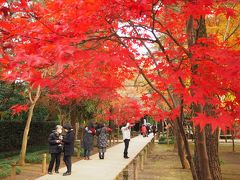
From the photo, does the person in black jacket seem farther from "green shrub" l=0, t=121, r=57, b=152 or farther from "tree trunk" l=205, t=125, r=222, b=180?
"green shrub" l=0, t=121, r=57, b=152

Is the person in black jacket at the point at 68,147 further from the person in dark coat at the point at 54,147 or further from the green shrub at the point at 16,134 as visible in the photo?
the green shrub at the point at 16,134

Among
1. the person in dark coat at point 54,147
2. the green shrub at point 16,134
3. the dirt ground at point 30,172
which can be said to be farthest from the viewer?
the green shrub at point 16,134

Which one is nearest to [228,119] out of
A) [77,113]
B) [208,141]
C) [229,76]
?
[229,76]

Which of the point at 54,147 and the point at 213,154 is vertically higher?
the point at 54,147

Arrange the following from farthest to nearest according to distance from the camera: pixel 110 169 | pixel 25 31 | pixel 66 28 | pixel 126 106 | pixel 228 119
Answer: pixel 126 106 < pixel 110 169 < pixel 25 31 < pixel 66 28 < pixel 228 119

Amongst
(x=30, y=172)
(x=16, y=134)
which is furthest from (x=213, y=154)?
(x=16, y=134)

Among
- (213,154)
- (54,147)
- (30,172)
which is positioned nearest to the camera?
(213,154)

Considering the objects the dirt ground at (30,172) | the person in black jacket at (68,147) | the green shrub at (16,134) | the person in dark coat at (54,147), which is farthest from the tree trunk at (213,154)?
the green shrub at (16,134)

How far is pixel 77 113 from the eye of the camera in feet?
85.4

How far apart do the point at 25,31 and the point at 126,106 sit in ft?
97.7

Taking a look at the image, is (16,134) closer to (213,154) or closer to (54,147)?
(54,147)

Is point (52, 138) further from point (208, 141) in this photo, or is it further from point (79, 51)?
point (79, 51)

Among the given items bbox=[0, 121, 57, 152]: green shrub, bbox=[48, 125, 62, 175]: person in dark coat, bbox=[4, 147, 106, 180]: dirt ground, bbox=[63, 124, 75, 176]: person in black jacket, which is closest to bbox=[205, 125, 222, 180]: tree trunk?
bbox=[63, 124, 75, 176]: person in black jacket

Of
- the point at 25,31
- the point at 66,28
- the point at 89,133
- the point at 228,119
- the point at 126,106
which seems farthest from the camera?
the point at 126,106
